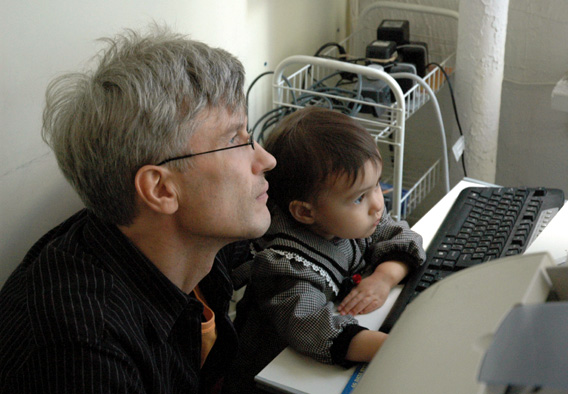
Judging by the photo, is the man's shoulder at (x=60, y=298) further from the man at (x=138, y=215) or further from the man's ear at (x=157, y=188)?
the man's ear at (x=157, y=188)

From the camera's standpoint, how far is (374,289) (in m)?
1.07

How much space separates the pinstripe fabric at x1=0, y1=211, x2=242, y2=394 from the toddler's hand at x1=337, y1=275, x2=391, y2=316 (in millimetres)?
238

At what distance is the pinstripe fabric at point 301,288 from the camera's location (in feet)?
3.12

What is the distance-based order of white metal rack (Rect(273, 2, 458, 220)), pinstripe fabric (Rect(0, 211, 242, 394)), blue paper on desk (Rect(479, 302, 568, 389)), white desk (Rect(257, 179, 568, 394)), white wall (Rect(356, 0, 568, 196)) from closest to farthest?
1. blue paper on desk (Rect(479, 302, 568, 389))
2. pinstripe fabric (Rect(0, 211, 242, 394))
3. white desk (Rect(257, 179, 568, 394))
4. white metal rack (Rect(273, 2, 458, 220))
5. white wall (Rect(356, 0, 568, 196))

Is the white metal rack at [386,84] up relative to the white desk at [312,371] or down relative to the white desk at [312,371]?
up

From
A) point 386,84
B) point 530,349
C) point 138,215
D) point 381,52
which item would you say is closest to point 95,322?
point 138,215

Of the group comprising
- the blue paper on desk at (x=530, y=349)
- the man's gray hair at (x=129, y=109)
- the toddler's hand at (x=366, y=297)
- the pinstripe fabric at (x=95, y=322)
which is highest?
the man's gray hair at (x=129, y=109)

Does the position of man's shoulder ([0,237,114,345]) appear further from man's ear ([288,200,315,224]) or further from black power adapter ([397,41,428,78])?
black power adapter ([397,41,428,78])

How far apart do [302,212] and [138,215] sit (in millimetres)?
289

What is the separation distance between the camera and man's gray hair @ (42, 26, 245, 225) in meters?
0.89

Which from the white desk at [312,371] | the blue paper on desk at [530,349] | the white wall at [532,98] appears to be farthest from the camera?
the white wall at [532,98]

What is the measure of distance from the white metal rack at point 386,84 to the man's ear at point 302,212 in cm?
47

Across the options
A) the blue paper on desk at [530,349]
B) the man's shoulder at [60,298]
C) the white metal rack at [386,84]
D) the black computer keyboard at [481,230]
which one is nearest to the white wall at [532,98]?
the white metal rack at [386,84]

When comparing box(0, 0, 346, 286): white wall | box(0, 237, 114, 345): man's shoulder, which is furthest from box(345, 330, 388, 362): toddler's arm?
box(0, 0, 346, 286): white wall
